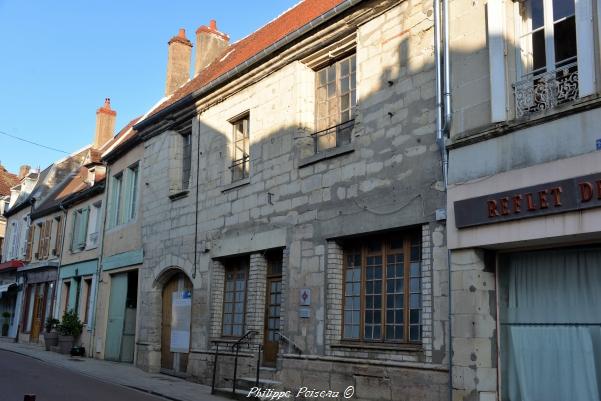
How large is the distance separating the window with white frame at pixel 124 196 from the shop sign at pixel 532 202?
36.4 ft

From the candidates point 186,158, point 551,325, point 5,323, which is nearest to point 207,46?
point 186,158

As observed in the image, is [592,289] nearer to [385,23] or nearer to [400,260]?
[400,260]

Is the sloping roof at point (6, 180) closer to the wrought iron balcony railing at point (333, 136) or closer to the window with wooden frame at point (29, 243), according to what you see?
the window with wooden frame at point (29, 243)

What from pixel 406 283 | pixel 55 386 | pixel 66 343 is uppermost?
pixel 406 283

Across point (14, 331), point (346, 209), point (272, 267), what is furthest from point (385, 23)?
point (14, 331)

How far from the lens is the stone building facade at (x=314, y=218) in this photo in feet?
27.9

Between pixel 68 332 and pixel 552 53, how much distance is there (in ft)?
53.4

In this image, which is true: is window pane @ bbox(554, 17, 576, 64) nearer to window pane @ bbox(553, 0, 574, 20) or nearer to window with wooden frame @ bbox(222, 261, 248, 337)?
window pane @ bbox(553, 0, 574, 20)

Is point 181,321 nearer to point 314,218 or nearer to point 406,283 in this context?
point 314,218

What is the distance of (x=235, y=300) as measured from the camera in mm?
12195

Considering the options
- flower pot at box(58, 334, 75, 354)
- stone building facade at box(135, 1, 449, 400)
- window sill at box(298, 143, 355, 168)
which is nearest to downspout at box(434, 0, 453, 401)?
stone building facade at box(135, 1, 449, 400)

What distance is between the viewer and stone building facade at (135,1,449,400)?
8.50 m

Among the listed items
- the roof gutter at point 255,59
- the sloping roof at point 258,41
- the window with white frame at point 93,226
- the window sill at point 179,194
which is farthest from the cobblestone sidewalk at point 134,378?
the sloping roof at point 258,41

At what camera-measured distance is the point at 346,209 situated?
9555mm
